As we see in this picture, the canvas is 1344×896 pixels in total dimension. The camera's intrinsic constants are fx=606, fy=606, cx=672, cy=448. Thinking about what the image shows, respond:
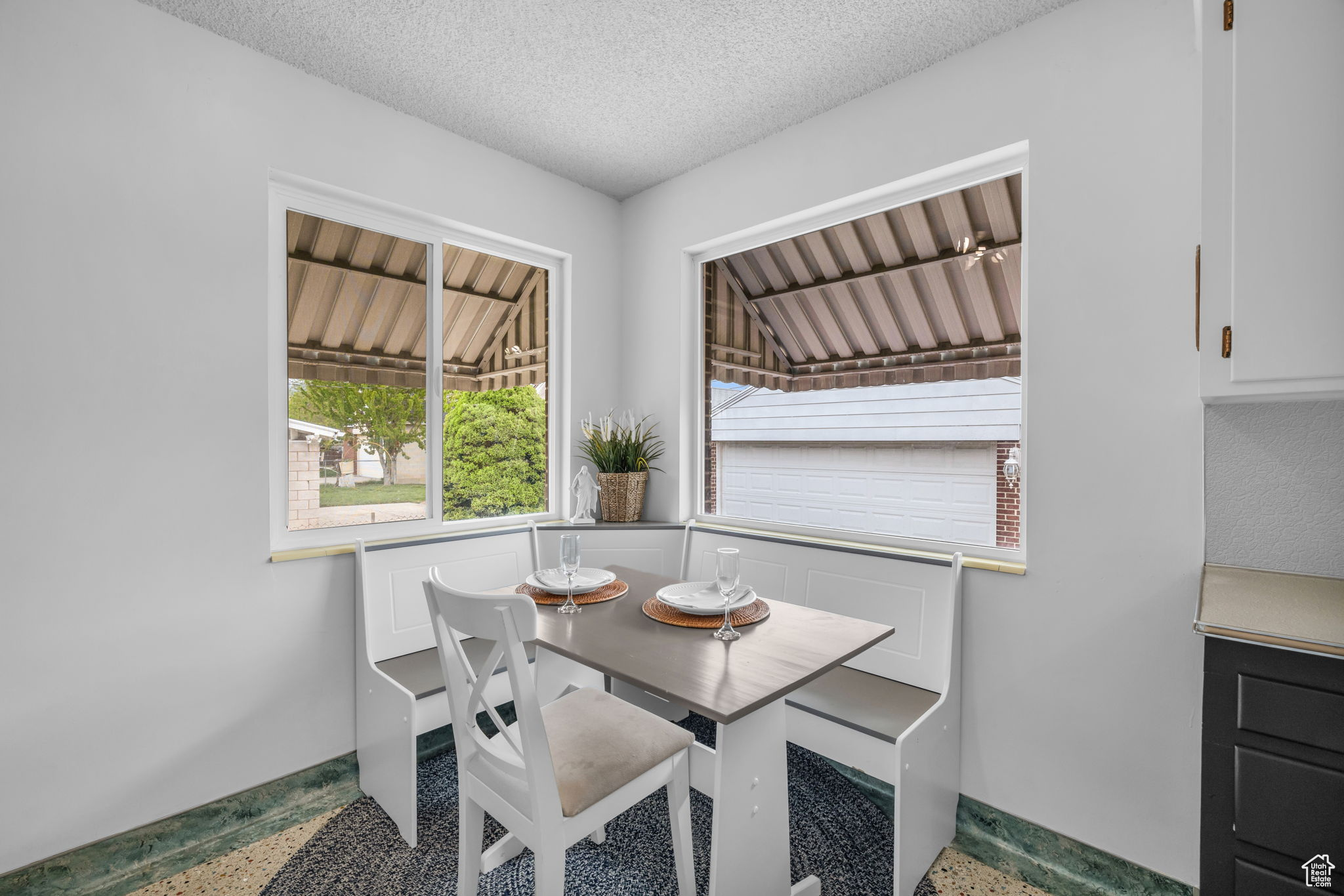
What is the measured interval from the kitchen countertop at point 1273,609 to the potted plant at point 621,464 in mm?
2140

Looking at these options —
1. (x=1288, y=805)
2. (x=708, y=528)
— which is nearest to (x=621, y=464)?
(x=708, y=528)

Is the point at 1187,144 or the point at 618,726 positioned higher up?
the point at 1187,144

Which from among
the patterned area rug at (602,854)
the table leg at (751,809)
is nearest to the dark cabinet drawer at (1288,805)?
the table leg at (751,809)

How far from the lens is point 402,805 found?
1979 mm

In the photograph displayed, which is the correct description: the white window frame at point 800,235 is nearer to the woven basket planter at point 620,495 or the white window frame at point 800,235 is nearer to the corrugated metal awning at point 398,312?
the woven basket planter at point 620,495

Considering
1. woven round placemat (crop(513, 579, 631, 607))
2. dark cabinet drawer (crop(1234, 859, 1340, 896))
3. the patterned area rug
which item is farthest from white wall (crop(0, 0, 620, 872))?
dark cabinet drawer (crop(1234, 859, 1340, 896))

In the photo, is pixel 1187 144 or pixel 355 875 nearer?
pixel 1187 144

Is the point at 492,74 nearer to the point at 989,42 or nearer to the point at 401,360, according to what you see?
the point at 401,360

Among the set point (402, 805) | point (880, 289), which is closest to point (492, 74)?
point (880, 289)

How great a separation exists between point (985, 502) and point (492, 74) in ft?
7.77

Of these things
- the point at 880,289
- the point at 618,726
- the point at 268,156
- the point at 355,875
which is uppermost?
the point at 268,156

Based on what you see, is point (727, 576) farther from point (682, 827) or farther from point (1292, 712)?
point (1292, 712)

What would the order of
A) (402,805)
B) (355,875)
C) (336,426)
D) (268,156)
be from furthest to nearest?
(336,426)
(268,156)
(402,805)
(355,875)

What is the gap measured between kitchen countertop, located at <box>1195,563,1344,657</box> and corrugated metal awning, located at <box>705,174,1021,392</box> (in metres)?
0.89
